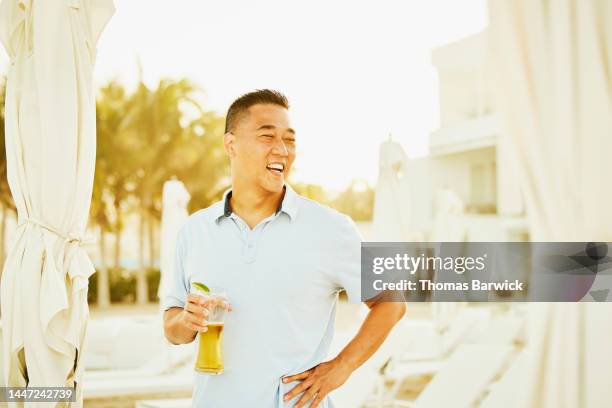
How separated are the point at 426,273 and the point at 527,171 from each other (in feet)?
2.25

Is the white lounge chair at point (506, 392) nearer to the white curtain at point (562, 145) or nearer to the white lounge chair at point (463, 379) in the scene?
the white lounge chair at point (463, 379)

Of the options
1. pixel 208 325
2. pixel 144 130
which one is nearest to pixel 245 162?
pixel 208 325

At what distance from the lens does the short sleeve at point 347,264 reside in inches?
83.0

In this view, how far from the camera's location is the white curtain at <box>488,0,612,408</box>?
2502 millimetres

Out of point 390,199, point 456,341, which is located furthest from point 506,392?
point 456,341

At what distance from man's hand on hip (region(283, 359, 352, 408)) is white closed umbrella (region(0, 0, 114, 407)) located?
1288mm

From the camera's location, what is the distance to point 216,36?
2897 centimetres

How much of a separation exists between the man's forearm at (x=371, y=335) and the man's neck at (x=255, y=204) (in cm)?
46

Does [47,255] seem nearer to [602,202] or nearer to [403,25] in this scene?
[602,202]

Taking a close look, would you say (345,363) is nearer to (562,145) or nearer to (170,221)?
(562,145)

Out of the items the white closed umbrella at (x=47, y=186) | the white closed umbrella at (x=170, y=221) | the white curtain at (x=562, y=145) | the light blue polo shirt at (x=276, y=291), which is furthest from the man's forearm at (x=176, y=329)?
the white closed umbrella at (x=170, y=221)

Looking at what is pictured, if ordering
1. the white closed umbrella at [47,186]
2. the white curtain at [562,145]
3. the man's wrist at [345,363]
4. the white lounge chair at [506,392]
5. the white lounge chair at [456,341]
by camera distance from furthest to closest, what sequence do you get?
the white lounge chair at [456,341]
the white lounge chair at [506,392]
the white closed umbrella at [47,186]
the white curtain at [562,145]
the man's wrist at [345,363]

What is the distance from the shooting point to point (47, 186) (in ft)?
9.50

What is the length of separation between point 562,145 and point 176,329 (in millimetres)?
1543
